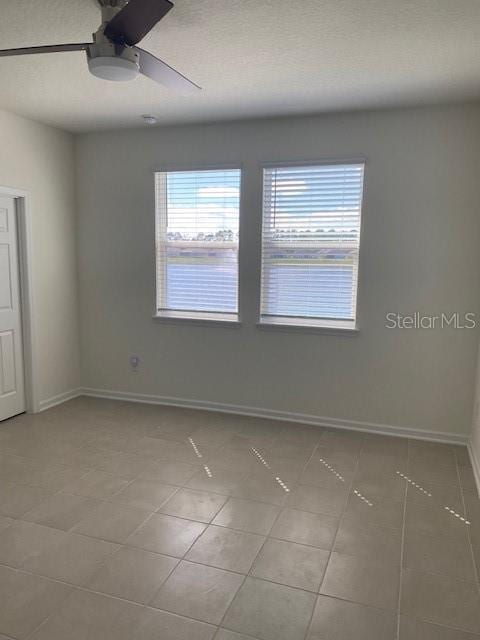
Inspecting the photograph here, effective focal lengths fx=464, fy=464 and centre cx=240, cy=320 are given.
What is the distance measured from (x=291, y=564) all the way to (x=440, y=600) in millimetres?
677

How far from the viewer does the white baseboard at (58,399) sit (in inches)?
176

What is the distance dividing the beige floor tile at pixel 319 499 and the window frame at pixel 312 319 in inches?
55.4

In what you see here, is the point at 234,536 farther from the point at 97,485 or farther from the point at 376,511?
the point at 97,485

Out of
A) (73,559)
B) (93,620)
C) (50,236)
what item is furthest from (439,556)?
(50,236)

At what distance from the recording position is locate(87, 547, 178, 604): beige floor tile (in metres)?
2.08

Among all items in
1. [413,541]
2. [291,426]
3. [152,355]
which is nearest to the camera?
[413,541]

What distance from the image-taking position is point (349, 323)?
158 inches

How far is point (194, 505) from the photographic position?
2.82m

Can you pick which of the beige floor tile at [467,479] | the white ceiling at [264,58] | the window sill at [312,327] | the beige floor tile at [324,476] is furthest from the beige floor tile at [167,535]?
the white ceiling at [264,58]

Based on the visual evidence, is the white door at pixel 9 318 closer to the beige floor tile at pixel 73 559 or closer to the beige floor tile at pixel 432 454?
the beige floor tile at pixel 73 559

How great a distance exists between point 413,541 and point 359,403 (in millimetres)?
1625

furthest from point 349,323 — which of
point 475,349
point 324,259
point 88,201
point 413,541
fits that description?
point 88,201

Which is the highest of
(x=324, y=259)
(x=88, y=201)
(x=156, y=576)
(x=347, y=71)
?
(x=347, y=71)

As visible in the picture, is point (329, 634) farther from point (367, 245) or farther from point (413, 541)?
point (367, 245)
